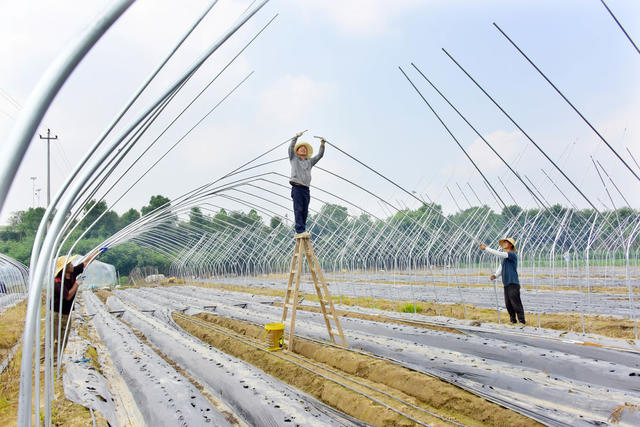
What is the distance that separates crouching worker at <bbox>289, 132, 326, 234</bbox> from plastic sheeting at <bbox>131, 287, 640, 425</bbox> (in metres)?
2.72

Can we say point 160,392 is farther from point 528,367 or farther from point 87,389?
point 528,367

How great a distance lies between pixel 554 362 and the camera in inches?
219

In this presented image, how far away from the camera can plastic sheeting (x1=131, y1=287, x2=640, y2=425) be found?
448 centimetres

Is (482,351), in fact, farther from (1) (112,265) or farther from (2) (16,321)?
(1) (112,265)

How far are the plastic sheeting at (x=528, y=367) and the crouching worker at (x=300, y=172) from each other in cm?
272

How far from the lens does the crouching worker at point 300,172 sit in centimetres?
748

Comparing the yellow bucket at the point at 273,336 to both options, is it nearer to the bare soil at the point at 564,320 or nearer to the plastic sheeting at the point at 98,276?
the bare soil at the point at 564,320

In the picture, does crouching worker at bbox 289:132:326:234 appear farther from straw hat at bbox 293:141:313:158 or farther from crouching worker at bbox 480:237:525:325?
crouching worker at bbox 480:237:525:325

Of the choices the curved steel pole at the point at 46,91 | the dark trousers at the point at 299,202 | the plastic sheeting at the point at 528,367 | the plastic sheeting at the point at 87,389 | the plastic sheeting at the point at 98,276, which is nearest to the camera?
the curved steel pole at the point at 46,91

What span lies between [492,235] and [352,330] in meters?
17.2

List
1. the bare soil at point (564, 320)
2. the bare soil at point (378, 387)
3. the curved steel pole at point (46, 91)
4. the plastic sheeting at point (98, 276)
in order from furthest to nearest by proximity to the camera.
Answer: the plastic sheeting at point (98, 276)
the bare soil at point (564, 320)
the bare soil at point (378, 387)
the curved steel pole at point (46, 91)

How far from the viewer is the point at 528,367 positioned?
5773 millimetres

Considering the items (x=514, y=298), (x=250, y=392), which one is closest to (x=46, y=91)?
(x=250, y=392)

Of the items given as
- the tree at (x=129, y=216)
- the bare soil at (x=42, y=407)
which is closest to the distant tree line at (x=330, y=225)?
the tree at (x=129, y=216)
